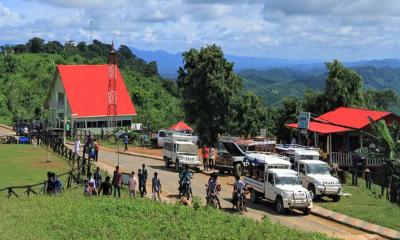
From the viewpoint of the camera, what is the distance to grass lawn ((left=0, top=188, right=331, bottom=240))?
17.6 metres

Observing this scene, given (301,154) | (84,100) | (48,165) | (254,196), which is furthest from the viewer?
(84,100)

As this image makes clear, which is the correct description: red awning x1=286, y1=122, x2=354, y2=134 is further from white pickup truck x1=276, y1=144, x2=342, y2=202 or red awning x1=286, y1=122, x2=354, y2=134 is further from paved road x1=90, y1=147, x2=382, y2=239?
paved road x1=90, y1=147, x2=382, y2=239

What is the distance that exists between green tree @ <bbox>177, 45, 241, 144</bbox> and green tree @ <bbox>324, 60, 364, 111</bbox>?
8880 millimetres

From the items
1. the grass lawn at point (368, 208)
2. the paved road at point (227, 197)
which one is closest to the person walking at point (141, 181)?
the paved road at point (227, 197)

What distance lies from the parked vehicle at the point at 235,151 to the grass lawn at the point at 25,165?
9623 millimetres

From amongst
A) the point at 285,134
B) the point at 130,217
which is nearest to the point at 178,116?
the point at 285,134

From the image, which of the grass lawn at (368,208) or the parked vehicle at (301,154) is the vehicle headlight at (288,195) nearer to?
the grass lawn at (368,208)

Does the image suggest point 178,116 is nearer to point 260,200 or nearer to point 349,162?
point 349,162

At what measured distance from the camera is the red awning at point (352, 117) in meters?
40.4

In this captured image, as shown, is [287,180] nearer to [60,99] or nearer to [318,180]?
[318,180]

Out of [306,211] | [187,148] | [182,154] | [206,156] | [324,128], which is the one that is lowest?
[306,211]

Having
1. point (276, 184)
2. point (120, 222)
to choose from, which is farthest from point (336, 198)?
point (120, 222)

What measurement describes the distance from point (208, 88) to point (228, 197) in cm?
2330

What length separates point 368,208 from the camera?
25359mm
